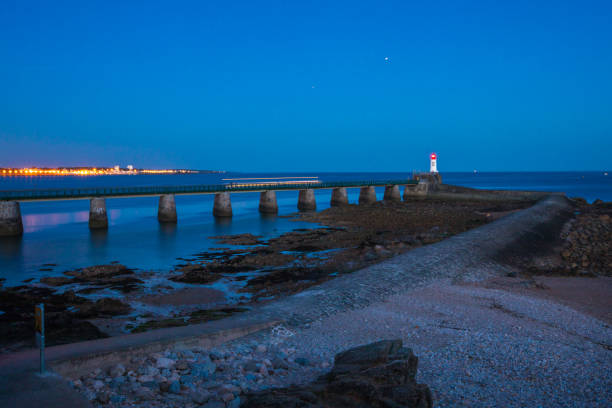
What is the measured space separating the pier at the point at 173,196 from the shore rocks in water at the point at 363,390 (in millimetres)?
34465

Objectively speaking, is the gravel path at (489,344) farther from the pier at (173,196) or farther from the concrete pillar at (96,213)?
the concrete pillar at (96,213)

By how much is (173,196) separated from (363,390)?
39.6m

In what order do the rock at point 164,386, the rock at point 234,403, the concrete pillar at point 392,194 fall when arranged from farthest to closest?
the concrete pillar at point 392,194, the rock at point 164,386, the rock at point 234,403

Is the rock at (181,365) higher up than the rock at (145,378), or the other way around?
the rock at (145,378)

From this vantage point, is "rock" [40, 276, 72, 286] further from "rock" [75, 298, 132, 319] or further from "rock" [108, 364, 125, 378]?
"rock" [108, 364, 125, 378]

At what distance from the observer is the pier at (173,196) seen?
3409 centimetres

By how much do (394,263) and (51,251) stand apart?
22.5m

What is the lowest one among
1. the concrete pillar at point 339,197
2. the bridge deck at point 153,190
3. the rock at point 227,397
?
the rock at point 227,397

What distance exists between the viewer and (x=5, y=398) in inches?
230

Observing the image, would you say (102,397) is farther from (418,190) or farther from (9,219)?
(418,190)

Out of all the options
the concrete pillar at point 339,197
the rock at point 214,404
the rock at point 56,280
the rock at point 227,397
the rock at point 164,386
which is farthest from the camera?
the concrete pillar at point 339,197

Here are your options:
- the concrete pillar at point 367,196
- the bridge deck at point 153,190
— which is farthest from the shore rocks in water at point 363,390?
the concrete pillar at point 367,196

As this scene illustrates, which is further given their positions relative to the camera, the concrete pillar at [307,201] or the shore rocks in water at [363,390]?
the concrete pillar at [307,201]

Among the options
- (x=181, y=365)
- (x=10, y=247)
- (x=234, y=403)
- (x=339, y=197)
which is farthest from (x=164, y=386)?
(x=339, y=197)
